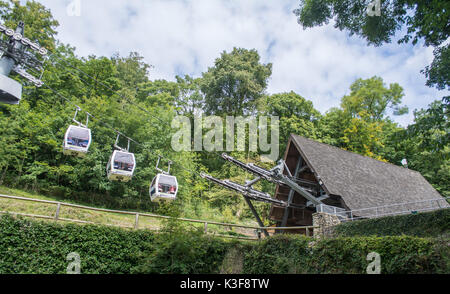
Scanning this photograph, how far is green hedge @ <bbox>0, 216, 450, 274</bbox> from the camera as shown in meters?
8.50

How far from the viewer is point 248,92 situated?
110 ft

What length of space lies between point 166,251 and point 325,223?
260 inches

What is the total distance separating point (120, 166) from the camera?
1208 centimetres

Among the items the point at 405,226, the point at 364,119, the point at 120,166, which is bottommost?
the point at 405,226

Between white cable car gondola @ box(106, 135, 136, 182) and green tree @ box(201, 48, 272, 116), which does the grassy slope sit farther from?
green tree @ box(201, 48, 272, 116)

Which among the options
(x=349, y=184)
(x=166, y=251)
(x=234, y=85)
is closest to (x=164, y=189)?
(x=166, y=251)

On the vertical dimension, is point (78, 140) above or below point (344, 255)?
above

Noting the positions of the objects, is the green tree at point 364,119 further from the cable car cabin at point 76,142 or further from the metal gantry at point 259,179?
the cable car cabin at point 76,142

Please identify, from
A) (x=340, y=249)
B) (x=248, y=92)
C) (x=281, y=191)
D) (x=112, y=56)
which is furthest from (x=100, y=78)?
(x=340, y=249)

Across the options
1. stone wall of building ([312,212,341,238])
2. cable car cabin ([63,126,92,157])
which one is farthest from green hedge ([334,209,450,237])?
cable car cabin ([63,126,92,157])

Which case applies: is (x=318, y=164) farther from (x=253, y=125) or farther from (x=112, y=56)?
(x=112, y=56)

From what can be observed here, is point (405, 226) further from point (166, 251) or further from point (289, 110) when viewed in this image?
point (289, 110)

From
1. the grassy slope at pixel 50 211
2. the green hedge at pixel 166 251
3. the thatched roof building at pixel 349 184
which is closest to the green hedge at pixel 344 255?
the green hedge at pixel 166 251

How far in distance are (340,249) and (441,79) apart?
575 cm
